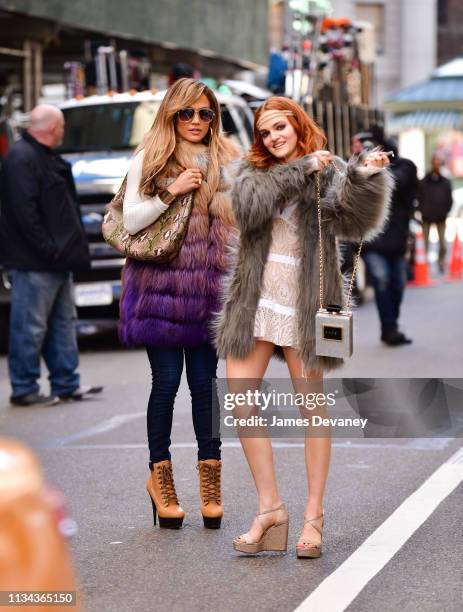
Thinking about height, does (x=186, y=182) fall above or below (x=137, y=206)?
above

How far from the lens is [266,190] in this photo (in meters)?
5.64

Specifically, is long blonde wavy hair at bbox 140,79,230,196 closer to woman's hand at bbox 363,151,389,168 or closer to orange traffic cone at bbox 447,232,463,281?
woman's hand at bbox 363,151,389,168

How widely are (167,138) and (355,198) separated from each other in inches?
39.9

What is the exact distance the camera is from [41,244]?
1016 centimetres

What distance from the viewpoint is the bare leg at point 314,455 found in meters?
5.71

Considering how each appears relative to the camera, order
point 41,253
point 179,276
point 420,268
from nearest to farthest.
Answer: point 179,276
point 41,253
point 420,268

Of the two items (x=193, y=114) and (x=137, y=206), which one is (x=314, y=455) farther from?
(x=193, y=114)

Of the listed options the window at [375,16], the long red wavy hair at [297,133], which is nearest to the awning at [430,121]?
the window at [375,16]

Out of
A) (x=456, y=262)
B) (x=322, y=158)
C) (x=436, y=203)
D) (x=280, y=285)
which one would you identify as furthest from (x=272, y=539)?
(x=436, y=203)

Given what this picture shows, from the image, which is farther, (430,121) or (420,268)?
(430,121)

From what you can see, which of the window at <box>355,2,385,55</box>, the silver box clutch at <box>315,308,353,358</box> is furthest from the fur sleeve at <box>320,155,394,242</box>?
the window at <box>355,2,385,55</box>

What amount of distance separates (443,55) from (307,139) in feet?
202

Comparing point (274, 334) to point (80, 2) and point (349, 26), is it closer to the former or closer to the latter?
point (349, 26)

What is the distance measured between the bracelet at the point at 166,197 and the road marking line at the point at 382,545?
1.62m
